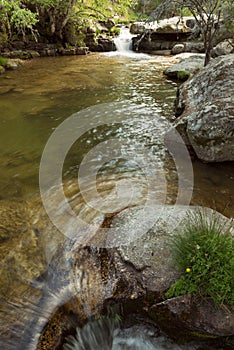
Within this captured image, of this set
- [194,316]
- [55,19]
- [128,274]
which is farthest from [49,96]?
[55,19]

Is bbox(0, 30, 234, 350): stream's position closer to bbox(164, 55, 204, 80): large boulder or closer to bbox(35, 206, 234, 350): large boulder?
bbox(35, 206, 234, 350): large boulder

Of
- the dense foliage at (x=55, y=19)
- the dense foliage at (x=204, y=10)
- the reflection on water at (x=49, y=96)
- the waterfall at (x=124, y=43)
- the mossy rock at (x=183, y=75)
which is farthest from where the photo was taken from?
the waterfall at (x=124, y=43)

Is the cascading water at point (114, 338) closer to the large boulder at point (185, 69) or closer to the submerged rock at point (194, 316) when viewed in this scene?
the submerged rock at point (194, 316)

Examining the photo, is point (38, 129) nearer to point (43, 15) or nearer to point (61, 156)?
point (61, 156)

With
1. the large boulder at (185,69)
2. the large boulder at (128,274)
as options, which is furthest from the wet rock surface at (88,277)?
the large boulder at (185,69)

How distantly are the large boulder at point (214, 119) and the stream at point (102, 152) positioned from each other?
0.93ft

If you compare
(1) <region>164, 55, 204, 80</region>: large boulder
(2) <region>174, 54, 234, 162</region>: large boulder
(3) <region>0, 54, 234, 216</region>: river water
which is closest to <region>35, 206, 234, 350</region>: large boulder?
(3) <region>0, 54, 234, 216</region>: river water

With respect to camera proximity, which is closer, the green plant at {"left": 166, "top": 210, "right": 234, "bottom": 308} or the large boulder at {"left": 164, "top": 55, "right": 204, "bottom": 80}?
the green plant at {"left": 166, "top": 210, "right": 234, "bottom": 308}

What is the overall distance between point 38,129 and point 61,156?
173 cm

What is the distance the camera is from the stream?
4461 mm

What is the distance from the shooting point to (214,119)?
514cm

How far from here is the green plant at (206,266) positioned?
8.13ft

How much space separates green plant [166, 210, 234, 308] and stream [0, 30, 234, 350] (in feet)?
1.91

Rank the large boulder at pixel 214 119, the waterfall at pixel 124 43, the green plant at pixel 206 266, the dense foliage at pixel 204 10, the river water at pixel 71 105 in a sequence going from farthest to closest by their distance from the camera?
the waterfall at pixel 124 43 → the dense foliage at pixel 204 10 → the large boulder at pixel 214 119 → the river water at pixel 71 105 → the green plant at pixel 206 266
